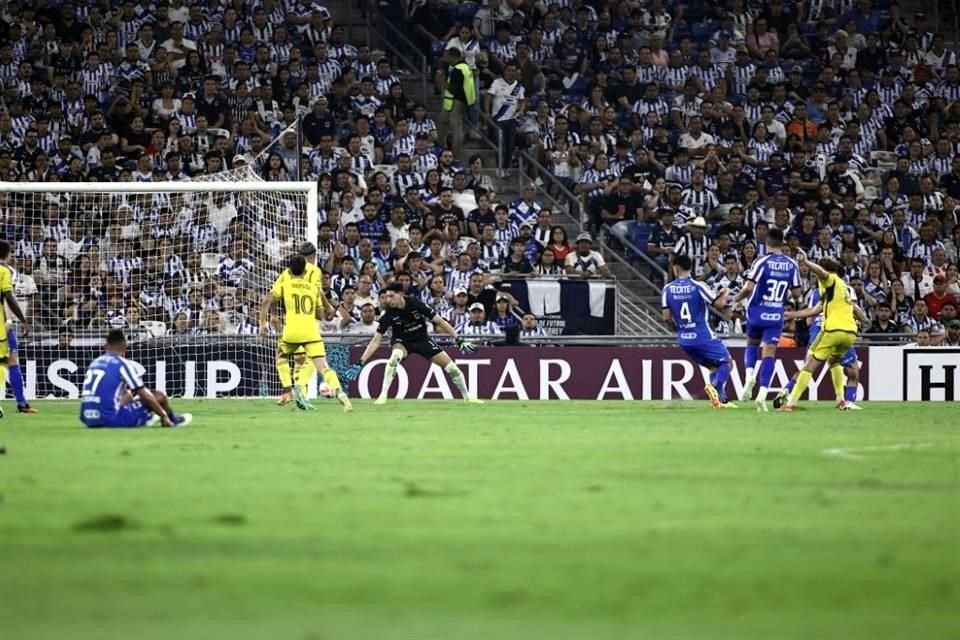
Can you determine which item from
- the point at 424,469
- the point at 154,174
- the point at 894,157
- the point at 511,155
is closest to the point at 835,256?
the point at 894,157

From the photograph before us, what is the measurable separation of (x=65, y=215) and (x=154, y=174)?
2.10m

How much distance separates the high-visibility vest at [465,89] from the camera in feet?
103

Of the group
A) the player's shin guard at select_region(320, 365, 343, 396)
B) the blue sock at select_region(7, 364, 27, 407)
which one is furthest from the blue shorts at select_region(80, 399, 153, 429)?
the blue sock at select_region(7, 364, 27, 407)

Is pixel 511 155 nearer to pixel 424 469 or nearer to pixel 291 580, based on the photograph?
pixel 424 469

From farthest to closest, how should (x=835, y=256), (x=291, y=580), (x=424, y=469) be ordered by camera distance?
1. (x=835, y=256)
2. (x=424, y=469)
3. (x=291, y=580)

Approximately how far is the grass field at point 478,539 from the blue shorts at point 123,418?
129cm

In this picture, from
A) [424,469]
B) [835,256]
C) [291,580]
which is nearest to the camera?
[291,580]

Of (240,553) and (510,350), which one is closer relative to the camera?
(240,553)

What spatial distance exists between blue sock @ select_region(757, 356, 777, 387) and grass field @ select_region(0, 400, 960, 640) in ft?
21.1

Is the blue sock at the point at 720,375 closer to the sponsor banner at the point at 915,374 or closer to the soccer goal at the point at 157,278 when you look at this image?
the sponsor banner at the point at 915,374

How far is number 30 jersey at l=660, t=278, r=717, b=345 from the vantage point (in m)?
22.7

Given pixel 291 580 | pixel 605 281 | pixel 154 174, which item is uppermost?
pixel 154 174

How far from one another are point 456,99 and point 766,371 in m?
11.7

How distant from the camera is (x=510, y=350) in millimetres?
27344
